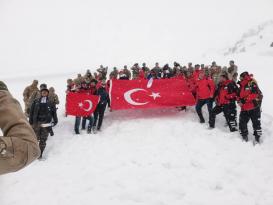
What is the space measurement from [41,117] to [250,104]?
217 inches

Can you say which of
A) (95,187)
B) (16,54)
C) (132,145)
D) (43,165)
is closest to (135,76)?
(132,145)

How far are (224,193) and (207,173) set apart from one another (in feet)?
2.93

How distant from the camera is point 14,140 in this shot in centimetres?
135

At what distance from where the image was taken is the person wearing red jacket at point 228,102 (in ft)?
33.7

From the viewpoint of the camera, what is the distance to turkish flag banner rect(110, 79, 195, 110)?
11766 millimetres

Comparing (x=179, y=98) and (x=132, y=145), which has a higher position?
(x=179, y=98)

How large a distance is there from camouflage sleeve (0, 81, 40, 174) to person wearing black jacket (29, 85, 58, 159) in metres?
8.28

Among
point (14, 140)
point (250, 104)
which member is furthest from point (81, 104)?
point (14, 140)

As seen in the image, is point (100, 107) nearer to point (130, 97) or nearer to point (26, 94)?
point (130, 97)

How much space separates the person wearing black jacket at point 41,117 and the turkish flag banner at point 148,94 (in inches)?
106

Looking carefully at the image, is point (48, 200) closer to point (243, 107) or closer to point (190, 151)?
point (190, 151)

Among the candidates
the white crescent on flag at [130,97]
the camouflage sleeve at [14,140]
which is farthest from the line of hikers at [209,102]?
the camouflage sleeve at [14,140]

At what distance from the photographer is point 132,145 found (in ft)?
32.0

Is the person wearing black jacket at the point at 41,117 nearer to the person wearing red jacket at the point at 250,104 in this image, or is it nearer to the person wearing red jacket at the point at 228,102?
the person wearing red jacket at the point at 228,102
